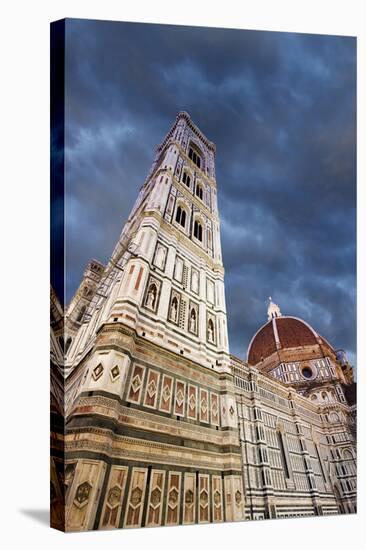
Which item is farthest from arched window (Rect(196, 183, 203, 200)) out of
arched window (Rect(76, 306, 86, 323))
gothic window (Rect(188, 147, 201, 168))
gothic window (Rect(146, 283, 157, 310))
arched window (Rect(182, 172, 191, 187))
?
arched window (Rect(76, 306, 86, 323))

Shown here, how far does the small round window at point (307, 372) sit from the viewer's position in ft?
64.9

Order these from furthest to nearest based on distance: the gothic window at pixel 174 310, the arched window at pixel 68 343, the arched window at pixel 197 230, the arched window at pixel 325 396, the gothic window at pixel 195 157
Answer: the arched window at pixel 325 396 → the gothic window at pixel 195 157 → the arched window at pixel 197 230 → the gothic window at pixel 174 310 → the arched window at pixel 68 343

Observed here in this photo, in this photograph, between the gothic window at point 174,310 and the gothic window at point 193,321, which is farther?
the gothic window at point 193,321

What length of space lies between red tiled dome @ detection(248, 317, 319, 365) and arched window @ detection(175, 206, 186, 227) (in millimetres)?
3746

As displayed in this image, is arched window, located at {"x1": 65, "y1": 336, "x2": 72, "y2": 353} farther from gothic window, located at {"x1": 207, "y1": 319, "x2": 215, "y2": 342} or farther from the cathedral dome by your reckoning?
the cathedral dome

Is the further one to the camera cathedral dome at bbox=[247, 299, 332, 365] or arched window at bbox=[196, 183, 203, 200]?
arched window at bbox=[196, 183, 203, 200]

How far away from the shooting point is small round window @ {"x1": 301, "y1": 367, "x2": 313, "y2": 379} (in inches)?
779

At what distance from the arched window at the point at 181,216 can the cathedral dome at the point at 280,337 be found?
3.27 m

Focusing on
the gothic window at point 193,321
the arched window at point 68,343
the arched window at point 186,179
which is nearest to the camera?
the arched window at point 68,343

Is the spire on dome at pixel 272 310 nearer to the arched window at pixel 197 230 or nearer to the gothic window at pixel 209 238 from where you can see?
the gothic window at pixel 209 238

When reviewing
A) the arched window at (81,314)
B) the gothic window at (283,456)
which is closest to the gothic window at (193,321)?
the arched window at (81,314)

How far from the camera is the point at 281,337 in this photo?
17.5 meters

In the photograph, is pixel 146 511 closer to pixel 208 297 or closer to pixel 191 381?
pixel 191 381

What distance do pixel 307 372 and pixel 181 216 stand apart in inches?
376
